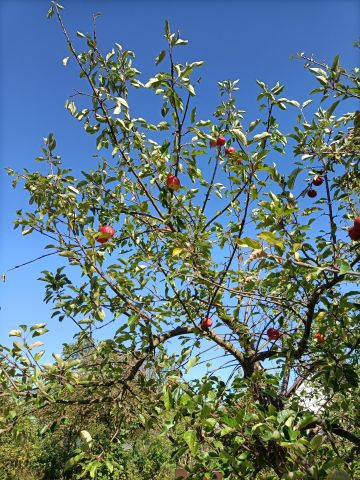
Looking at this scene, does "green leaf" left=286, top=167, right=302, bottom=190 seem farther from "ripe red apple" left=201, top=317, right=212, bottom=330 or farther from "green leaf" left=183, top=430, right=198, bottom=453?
"green leaf" left=183, top=430, right=198, bottom=453

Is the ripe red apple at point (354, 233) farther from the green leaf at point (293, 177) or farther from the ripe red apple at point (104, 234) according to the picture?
the ripe red apple at point (104, 234)

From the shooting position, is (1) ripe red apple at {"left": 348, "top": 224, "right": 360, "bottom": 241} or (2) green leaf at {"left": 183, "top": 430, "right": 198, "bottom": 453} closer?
(2) green leaf at {"left": 183, "top": 430, "right": 198, "bottom": 453}

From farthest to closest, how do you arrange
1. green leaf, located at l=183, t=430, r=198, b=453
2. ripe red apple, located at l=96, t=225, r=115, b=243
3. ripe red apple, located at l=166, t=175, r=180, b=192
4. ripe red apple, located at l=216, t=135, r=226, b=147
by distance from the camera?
ripe red apple, located at l=216, t=135, r=226, b=147, ripe red apple, located at l=166, t=175, r=180, b=192, ripe red apple, located at l=96, t=225, r=115, b=243, green leaf, located at l=183, t=430, r=198, b=453

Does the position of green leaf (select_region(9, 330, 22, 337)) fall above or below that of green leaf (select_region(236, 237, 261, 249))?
below

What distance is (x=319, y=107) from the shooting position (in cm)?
278

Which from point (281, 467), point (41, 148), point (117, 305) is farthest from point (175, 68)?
point (281, 467)

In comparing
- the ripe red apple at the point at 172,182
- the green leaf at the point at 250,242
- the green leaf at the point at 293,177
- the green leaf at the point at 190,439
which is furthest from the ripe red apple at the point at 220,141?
the green leaf at the point at 190,439

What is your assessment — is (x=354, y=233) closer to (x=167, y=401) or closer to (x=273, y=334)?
(x=273, y=334)

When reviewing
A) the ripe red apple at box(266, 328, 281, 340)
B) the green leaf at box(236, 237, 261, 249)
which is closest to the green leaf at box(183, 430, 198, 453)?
the green leaf at box(236, 237, 261, 249)

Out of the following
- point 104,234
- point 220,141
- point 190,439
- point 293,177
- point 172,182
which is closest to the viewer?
point 190,439

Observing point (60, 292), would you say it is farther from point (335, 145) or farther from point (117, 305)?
point (335, 145)

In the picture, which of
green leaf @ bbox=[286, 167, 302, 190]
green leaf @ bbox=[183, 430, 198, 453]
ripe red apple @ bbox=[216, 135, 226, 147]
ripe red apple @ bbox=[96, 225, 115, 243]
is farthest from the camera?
ripe red apple @ bbox=[216, 135, 226, 147]

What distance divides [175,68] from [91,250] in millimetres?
1174

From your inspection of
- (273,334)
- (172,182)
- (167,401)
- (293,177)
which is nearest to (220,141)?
(172,182)
